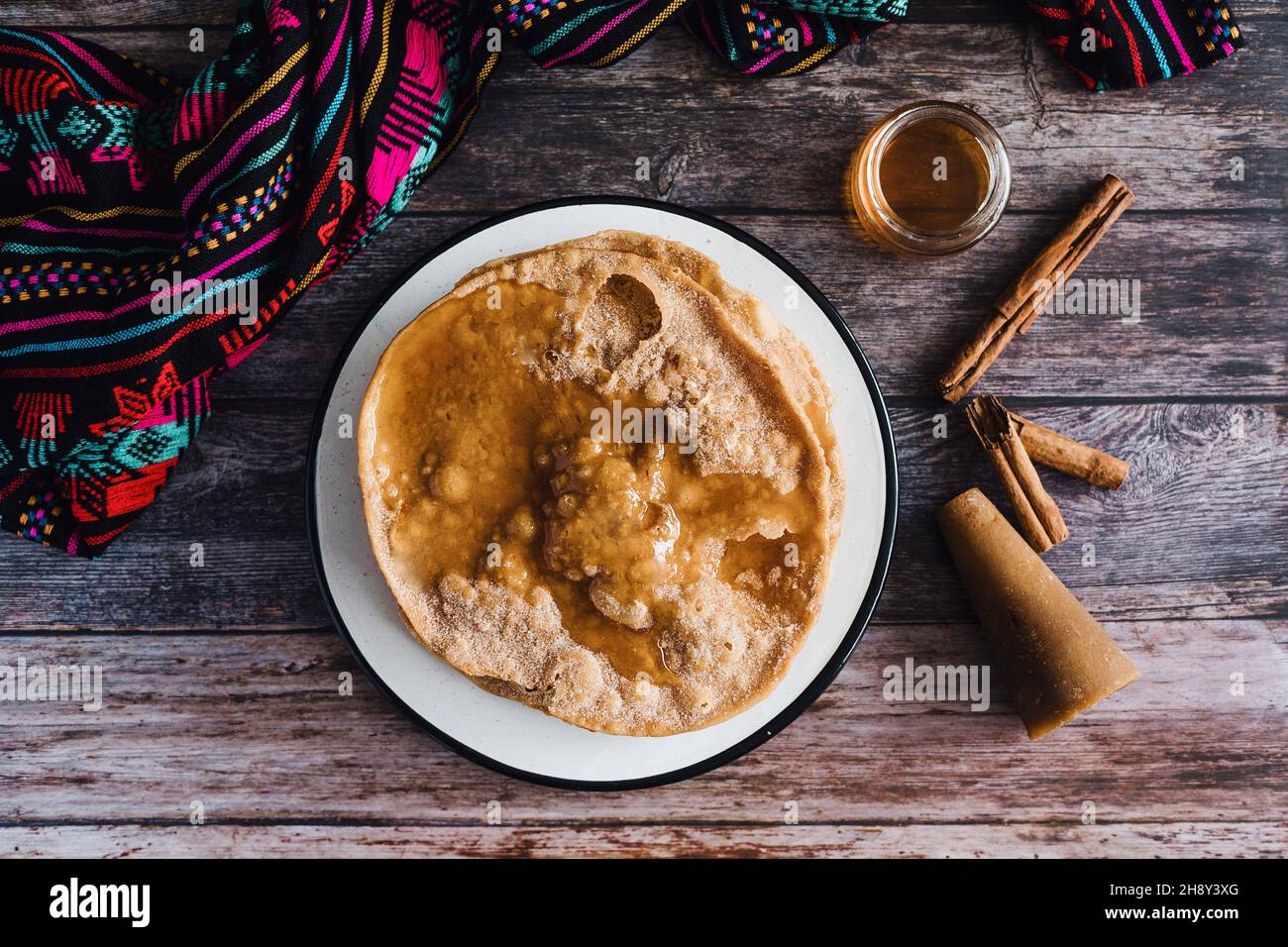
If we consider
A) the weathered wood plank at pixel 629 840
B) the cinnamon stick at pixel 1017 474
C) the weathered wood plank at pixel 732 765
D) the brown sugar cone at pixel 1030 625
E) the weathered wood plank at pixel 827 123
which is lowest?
the weathered wood plank at pixel 629 840

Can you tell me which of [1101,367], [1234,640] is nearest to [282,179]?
[1101,367]

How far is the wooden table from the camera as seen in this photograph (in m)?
1.22

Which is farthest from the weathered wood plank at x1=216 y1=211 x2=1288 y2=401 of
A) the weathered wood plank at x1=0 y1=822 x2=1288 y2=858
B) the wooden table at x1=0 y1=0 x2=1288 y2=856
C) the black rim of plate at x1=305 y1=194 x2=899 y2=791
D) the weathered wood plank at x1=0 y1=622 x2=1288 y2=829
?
the weathered wood plank at x1=0 y1=822 x2=1288 y2=858

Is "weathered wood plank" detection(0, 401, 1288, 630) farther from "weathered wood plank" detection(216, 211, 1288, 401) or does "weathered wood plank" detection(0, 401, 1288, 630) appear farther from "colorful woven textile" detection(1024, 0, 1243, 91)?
"colorful woven textile" detection(1024, 0, 1243, 91)

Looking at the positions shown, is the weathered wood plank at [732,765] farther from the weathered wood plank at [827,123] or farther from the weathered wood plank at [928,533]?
the weathered wood plank at [827,123]

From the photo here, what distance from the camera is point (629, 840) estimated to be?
1.22 meters

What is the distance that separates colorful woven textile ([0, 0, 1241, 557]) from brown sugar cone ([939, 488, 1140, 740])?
2.26 ft

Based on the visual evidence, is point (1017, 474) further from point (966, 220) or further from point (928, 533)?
point (966, 220)

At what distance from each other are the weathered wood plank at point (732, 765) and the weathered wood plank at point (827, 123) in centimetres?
67

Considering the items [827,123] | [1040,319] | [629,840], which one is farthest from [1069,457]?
[629,840]

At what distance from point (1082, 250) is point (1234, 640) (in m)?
0.62

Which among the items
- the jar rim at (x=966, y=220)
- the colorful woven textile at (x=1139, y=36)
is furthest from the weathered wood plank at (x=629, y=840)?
the colorful woven textile at (x=1139, y=36)

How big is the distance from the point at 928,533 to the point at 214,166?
1093 millimetres

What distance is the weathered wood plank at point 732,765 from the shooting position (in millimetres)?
1224
